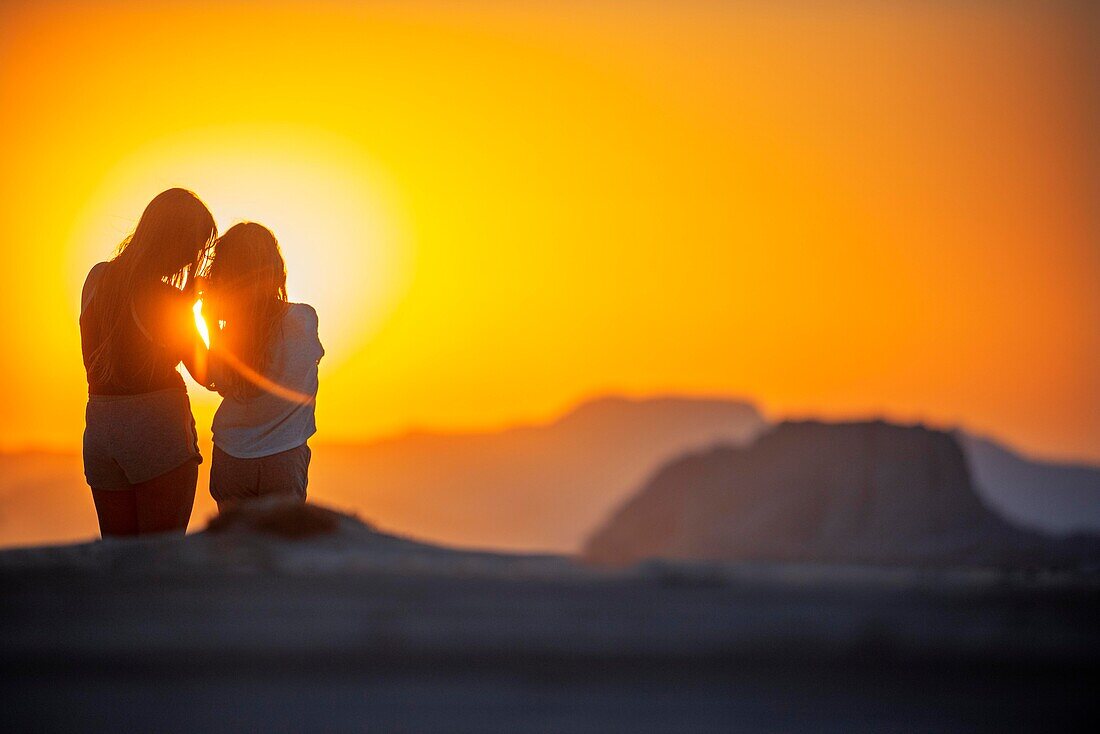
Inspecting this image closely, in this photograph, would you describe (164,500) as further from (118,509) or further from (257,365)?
(257,365)

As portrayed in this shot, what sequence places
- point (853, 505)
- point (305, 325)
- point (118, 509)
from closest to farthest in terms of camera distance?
point (118, 509), point (305, 325), point (853, 505)

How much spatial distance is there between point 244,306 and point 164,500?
834 mm

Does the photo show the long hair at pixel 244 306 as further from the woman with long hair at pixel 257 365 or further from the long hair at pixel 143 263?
the long hair at pixel 143 263

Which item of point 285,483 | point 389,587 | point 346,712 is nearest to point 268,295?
point 285,483

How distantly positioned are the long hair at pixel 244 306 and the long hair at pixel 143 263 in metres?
0.15

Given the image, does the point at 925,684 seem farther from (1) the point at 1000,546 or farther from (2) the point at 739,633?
(1) the point at 1000,546

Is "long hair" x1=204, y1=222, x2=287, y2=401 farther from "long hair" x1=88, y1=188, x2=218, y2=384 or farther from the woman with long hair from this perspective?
"long hair" x1=88, y1=188, x2=218, y2=384

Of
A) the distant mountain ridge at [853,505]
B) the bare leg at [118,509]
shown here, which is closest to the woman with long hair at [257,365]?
the bare leg at [118,509]

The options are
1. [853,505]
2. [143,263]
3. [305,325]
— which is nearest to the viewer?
[143,263]

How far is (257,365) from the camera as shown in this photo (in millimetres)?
5555

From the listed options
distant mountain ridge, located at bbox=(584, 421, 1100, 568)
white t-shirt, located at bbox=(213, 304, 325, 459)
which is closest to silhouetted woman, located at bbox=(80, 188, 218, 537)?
white t-shirt, located at bbox=(213, 304, 325, 459)

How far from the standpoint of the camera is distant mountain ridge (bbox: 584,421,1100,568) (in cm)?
4844

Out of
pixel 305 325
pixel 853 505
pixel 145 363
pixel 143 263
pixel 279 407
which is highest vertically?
pixel 143 263

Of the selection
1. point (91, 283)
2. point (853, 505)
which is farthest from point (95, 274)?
point (853, 505)
